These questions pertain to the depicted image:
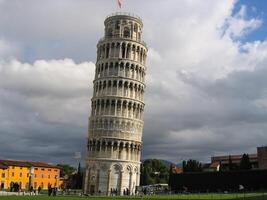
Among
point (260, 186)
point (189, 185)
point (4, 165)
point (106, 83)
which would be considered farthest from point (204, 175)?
point (4, 165)

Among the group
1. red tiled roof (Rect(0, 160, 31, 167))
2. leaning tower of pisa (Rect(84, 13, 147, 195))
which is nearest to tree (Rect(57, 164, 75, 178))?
red tiled roof (Rect(0, 160, 31, 167))

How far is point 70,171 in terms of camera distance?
15725cm

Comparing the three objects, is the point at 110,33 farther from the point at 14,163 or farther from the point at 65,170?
the point at 65,170

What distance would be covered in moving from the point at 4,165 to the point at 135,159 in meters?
43.8

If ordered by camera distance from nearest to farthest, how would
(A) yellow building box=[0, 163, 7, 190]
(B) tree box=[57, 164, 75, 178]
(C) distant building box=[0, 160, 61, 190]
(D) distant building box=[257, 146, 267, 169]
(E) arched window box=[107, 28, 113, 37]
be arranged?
(E) arched window box=[107, 28, 113, 37] → (D) distant building box=[257, 146, 267, 169] → (A) yellow building box=[0, 163, 7, 190] → (C) distant building box=[0, 160, 61, 190] → (B) tree box=[57, 164, 75, 178]

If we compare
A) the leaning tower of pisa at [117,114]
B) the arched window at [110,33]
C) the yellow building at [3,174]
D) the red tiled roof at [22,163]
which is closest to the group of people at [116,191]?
the leaning tower of pisa at [117,114]

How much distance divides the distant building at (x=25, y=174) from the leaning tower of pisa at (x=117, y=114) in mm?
29105

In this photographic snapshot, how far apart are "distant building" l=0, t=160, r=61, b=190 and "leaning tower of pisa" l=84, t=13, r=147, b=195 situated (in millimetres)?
29105

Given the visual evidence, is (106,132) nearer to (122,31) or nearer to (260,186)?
(122,31)

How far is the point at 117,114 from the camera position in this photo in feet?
256

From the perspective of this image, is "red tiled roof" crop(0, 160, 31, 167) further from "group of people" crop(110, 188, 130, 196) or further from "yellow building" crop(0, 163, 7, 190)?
"group of people" crop(110, 188, 130, 196)

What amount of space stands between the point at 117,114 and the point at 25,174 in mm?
47901

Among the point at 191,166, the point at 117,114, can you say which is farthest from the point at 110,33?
the point at 191,166

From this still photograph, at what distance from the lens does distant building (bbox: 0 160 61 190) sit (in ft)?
350
